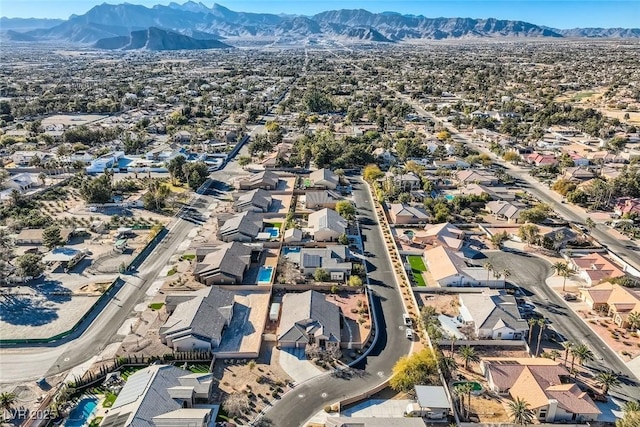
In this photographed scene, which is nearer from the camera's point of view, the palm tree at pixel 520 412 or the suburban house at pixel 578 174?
the palm tree at pixel 520 412

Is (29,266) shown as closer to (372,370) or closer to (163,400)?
(163,400)

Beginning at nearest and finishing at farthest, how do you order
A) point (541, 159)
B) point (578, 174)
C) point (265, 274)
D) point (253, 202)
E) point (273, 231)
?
1. point (265, 274)
2. point (273, 231)
3. point (253, 202)
4. point (578, 174)
5. point (541, 159)

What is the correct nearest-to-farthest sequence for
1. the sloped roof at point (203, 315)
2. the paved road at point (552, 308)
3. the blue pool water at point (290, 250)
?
the paved road at point (552, 308), the sloped roof at point (203, 315), the blue pool water at point (290, 250)

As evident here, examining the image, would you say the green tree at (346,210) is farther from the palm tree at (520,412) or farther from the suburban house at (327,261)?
the palm tree at (520,412)

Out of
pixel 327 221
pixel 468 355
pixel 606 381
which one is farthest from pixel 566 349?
pixel 327 221

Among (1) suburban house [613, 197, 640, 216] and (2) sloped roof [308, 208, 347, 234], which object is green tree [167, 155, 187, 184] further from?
(1) suburban house [613, 197, 640, 216]

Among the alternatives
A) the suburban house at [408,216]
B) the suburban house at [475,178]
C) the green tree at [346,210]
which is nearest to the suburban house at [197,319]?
the green tree at [346,210]

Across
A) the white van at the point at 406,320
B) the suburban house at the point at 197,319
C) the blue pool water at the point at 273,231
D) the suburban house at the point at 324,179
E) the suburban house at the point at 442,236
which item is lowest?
the white van at the point at 406,320
